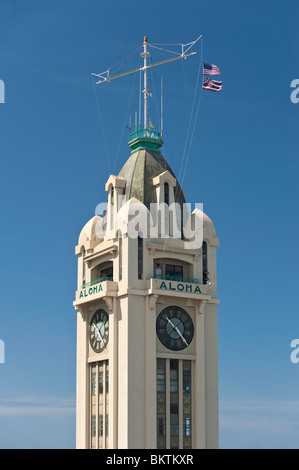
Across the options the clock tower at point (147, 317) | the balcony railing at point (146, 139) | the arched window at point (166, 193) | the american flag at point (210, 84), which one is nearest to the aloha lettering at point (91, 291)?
the clock tower at point (147, 317)

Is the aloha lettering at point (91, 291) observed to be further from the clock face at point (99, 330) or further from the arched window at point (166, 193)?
the arched window at point (166, 193)

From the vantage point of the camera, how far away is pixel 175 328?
101875 millimetres

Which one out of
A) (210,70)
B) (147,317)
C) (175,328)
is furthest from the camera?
(175,328)

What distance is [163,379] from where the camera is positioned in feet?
329

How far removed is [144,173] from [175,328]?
16943 mm

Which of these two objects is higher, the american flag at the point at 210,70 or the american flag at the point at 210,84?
the american flag at the point at 210,70

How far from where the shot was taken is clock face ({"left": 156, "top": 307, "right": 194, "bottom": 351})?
101 m

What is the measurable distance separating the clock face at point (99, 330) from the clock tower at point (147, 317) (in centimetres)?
12

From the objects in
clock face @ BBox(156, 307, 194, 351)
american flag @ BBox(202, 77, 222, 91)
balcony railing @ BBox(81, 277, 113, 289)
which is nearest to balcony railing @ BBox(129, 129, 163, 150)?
american flag @ BBox(202, 77, 222, 91)
